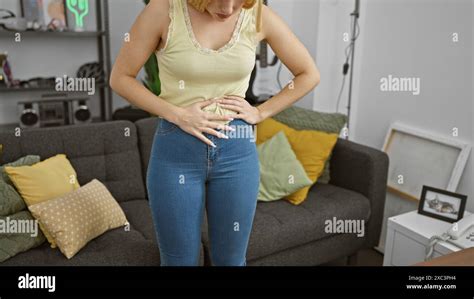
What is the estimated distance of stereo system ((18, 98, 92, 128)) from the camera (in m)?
2.72

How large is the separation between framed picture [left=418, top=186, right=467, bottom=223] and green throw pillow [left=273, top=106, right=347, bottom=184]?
0.50 metres

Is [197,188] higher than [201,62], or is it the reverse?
[201,62]

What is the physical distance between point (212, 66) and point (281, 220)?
109 centimetres

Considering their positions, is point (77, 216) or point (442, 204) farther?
point (442, 204)

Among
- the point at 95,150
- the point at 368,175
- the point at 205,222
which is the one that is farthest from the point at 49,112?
the point at 368,175

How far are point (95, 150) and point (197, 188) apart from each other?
111cm

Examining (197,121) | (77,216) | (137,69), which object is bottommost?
(77,216)

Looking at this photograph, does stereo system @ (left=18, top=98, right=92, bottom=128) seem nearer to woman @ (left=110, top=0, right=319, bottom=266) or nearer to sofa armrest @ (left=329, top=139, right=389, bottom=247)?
sofa armrest @ (left=329, top=139, right=389, bottom=247)

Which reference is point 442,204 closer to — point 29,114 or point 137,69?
point 137,69

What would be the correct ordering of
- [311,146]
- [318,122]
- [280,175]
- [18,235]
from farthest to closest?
[318,122] → [311,146] → [280,175] → [18,235]

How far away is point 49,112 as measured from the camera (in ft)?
9.09

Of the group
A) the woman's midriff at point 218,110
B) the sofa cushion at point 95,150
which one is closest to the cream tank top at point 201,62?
the woman's midriff at point 218,110

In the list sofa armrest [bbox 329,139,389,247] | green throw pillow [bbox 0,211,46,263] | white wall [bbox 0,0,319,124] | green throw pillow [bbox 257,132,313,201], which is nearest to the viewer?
green throw pillow [bbox 0,211,46,263]

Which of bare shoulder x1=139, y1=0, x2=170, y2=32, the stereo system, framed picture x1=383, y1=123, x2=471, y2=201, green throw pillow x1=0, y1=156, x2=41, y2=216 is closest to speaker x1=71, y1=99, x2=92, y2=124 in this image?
the stereo system
